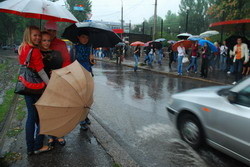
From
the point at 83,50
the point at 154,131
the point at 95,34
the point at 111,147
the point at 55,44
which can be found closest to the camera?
A: the point at 55,44

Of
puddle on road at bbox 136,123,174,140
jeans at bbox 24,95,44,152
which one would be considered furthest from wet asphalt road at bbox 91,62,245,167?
jeans at bbox 24,95,44,152

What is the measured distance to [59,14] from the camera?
360 centimetres

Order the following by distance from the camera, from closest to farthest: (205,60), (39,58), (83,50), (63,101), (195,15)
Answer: (63,101)
(39,58)
(83,50)
(205,60)
(195,15)

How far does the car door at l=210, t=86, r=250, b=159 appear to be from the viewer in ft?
10.4

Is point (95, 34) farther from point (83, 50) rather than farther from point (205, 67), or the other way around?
point (205, 67)

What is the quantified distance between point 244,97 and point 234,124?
0.39 m

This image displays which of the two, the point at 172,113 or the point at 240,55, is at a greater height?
the point at 240,55

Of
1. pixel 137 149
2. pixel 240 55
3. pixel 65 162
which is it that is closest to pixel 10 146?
pixel 65 162

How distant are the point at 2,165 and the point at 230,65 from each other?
14564 mm

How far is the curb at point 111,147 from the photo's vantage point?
3561mm

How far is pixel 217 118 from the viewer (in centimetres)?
357

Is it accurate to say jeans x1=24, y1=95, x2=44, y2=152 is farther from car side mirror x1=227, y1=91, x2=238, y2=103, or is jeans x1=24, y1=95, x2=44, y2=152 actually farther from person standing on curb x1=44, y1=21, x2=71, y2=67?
car side mirror x1=227, y1=91, x2=238, y2=103

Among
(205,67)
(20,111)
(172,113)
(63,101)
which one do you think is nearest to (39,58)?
(63,101)

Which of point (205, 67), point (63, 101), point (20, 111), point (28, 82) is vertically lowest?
point (20, 111)
